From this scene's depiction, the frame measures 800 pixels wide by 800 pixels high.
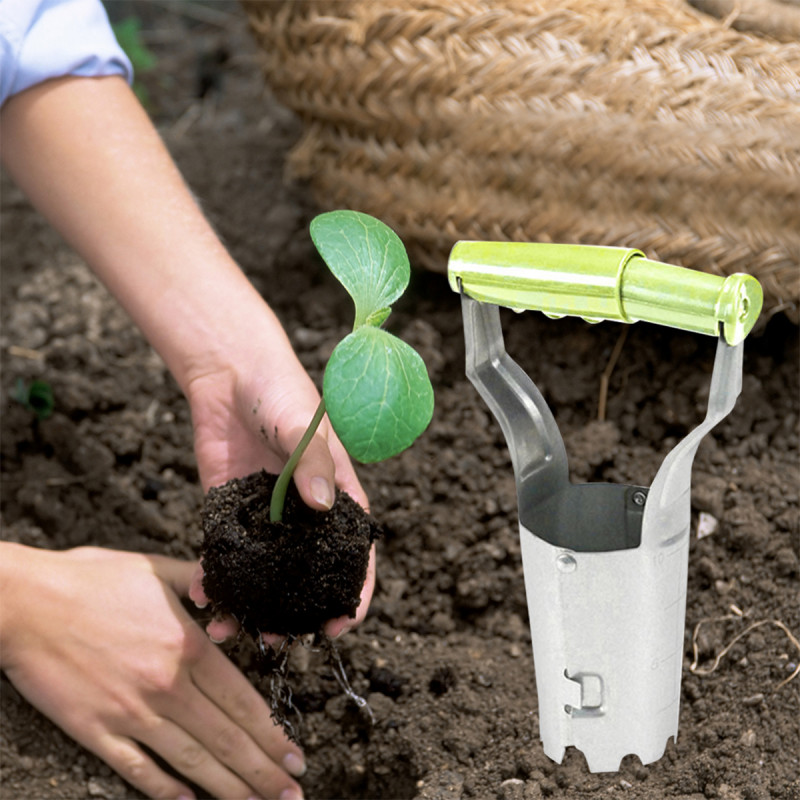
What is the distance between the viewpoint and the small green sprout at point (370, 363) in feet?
2.60

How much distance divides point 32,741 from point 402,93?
1.03 metres

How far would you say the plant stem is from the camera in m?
0.92

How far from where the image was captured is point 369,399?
0.79m

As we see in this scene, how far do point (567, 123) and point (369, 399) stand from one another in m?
0.76

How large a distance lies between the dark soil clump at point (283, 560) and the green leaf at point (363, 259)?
0.26m

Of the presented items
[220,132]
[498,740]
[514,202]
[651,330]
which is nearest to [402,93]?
[514,202]

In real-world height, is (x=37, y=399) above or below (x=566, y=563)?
below

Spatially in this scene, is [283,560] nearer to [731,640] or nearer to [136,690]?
[136,690]

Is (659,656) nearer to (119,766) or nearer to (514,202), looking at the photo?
(119,766)

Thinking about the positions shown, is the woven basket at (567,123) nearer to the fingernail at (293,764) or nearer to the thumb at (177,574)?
the thumb at (177,574)

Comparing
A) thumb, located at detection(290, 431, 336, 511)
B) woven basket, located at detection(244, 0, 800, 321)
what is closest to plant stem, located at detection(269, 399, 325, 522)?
thumb, located at detection(290, 431, 336, 511)

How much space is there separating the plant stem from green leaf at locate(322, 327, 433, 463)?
0.32 ft

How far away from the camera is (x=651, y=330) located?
1.51 metres

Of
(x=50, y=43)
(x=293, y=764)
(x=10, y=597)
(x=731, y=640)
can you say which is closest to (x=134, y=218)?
(x=50, y=43)
